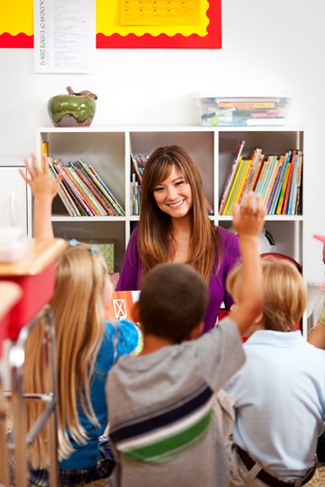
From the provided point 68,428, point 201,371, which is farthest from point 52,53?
point 201,371

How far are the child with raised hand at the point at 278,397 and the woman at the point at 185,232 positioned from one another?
0.71 metres

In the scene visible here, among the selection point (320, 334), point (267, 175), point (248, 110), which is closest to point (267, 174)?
point (267, 175)

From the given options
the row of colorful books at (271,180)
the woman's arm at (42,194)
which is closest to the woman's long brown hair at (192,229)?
the row of colorful books at (271,180)

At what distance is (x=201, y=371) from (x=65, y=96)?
1932mm

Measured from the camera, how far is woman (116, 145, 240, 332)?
2143 millimetres

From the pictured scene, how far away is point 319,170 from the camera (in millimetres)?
2951

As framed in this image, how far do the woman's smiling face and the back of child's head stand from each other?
1.11 m

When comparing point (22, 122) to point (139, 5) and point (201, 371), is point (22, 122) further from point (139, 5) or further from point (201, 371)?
point (201, 371)

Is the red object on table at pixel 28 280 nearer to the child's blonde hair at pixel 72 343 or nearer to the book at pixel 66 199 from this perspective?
the child's blonde hair at pixel 72 343

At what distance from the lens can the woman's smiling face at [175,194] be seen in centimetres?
216

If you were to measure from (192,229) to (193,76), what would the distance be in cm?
109

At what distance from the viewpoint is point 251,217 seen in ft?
3.81

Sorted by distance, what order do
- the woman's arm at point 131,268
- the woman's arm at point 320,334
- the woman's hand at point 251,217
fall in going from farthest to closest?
1. the woman's arm at point 131,268
2. the woman's arm at point 320,334
3. the woman's hand at point 251,217

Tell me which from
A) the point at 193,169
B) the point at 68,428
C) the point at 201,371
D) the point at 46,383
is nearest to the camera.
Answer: the point at 201,371
